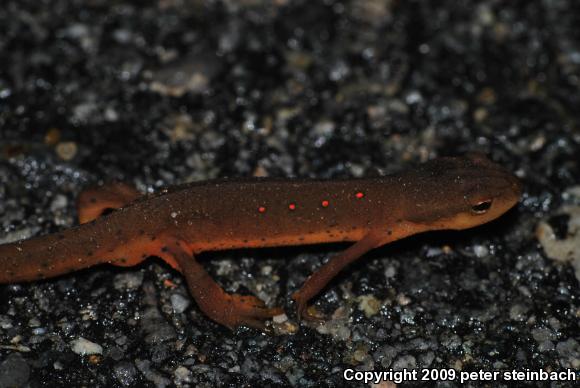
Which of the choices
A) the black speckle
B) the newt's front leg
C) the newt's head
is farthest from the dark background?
the newt's head

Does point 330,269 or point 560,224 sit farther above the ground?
point 560,224

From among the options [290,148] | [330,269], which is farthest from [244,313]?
[290,148]

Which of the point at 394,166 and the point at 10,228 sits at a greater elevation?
the point at 394,166

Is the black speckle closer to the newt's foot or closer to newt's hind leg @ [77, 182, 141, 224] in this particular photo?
the newt's foot

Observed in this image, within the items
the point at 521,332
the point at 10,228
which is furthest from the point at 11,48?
the point at 521,332

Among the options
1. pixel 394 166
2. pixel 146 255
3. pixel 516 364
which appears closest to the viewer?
pixel 516 364

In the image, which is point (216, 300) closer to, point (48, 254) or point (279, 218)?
point (279, 218)

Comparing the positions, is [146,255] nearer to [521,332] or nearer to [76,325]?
[76,325]
